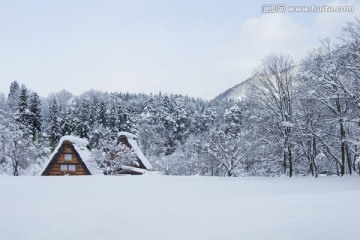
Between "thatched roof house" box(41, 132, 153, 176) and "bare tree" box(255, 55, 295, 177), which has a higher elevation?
"bare tree" box(255, 55, 295, 177)

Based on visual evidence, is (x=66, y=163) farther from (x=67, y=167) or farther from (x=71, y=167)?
(x=71, y=167)

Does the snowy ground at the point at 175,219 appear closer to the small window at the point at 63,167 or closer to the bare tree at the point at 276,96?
the bare tree at the point at 276,96

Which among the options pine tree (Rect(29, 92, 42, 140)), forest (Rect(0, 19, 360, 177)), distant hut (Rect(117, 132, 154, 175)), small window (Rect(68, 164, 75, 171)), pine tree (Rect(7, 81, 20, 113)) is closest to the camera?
forest (Rect(0, 19, 360, 177))

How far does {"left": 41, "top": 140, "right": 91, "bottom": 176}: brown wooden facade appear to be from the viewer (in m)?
39.3

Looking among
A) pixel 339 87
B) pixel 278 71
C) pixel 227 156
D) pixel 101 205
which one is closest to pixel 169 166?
pixel 227 156

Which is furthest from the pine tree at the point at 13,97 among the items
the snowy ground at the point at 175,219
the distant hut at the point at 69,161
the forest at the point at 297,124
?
the snowy ground at the point at 175,219

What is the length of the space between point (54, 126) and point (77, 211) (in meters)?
63.2

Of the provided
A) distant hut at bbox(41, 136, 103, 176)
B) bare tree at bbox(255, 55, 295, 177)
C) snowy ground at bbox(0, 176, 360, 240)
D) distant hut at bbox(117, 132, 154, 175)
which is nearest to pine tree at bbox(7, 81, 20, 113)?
distant hut at bbox(41, 136, 103, 176)

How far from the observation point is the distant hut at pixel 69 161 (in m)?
39.3

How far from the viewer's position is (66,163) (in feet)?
131

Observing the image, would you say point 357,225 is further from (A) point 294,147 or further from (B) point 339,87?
(A) point 294,147

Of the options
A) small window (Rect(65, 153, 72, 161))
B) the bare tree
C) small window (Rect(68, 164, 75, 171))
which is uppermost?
the bare tree

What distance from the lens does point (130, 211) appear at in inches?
252

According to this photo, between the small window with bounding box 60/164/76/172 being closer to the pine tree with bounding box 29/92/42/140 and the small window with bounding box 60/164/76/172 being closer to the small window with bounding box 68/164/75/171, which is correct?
the small window with bounding box 68/164/75/171
